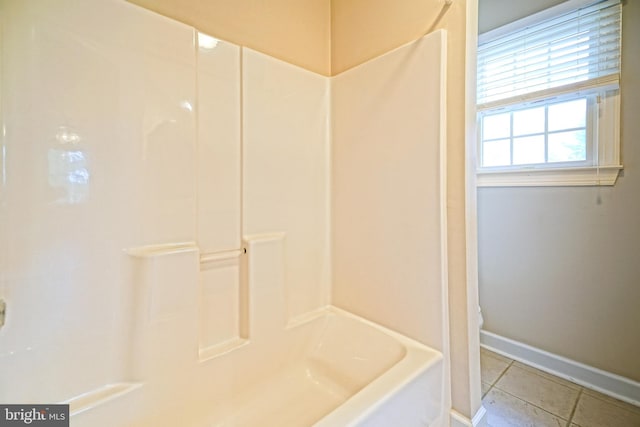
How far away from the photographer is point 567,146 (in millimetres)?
1698

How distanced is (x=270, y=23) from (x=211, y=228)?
3.64ft

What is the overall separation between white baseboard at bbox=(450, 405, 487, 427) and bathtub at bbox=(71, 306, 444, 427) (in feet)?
0.24

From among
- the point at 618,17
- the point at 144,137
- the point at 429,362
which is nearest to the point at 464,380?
the point at 429,362

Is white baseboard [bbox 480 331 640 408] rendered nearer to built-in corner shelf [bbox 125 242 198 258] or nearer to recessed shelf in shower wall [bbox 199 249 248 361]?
recessed shelf in shower wall [bbox 199 249 248 361]

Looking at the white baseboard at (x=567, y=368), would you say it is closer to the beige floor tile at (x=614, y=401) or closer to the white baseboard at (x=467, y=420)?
the beige floor tile at (x=614, y=401)

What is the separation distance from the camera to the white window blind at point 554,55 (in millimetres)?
1512

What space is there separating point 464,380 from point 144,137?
1.64 m

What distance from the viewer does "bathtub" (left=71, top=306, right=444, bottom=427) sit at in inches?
36.5

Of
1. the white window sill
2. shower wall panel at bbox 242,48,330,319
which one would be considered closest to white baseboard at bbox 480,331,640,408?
the white window sill

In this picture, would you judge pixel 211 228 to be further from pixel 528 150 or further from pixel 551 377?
pixel 551 377

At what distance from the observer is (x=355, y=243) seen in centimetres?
151

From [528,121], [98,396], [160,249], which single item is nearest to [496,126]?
[528,121]

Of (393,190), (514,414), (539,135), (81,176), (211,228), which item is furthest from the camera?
(539,135)

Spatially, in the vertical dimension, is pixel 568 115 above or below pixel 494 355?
above
